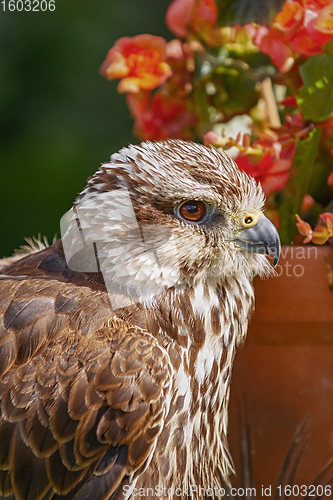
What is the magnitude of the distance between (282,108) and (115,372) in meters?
0.98

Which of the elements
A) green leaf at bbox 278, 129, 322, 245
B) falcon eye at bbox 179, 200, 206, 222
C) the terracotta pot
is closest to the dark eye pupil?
falcon eye at bbox 179, 200, 206, 222

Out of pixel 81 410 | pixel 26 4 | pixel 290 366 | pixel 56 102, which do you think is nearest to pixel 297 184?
pixel 290 366

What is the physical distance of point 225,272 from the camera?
1.14 meters

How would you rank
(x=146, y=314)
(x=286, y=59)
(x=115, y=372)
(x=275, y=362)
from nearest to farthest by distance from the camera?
(x=115, y=372), (x=146, y=314), (x=275, y=362), (x=286, y=59)

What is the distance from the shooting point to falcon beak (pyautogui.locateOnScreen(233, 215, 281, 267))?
110 cm

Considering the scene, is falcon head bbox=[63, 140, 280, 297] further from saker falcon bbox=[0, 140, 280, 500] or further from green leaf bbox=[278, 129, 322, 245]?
green leaf bbox=[278, 129, 322, 245]

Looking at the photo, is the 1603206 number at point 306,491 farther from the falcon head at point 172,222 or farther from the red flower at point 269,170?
the red flower at point 269,170

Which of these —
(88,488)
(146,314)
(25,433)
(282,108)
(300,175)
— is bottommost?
(88,488)

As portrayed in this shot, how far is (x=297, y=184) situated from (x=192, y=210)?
44cm

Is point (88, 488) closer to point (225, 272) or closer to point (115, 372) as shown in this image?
point (115, 372)

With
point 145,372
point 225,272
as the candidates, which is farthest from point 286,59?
point 145,372

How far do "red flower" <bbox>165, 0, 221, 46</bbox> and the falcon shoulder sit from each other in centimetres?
84

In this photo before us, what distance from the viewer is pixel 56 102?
2.38 meters

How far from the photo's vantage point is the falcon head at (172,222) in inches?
42.5
